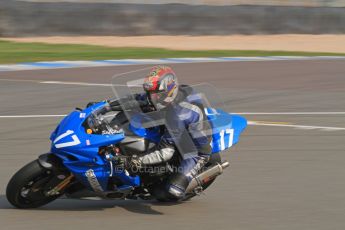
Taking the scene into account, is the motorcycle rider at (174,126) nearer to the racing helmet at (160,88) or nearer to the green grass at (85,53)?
the racing helmet at (160,88)

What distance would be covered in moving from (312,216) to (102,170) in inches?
72.9

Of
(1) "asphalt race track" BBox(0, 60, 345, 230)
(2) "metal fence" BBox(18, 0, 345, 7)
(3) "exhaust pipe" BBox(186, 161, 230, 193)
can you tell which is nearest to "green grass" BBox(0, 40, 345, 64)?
(1) "asphalt race track" BBox(0, 60, 345, 230)

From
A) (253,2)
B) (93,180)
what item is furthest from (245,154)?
(253,2)

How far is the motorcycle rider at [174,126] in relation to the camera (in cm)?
653

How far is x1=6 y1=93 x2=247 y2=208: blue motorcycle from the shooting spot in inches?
252

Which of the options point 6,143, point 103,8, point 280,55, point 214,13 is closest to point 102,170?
point 6,143

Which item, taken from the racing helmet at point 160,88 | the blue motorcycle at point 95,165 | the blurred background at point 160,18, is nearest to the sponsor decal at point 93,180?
the blue motorcycle at point 95,165

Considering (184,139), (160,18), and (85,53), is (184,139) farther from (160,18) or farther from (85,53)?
(160,18)

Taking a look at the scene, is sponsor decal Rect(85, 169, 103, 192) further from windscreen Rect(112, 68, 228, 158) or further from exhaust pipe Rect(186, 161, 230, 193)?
exhaust pipe Rect(186, 161, 230, 193)

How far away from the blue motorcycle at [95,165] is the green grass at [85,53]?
14.4 metres

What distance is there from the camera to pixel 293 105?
14000 millimetres

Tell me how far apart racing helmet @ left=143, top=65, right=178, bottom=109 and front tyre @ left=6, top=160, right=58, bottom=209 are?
42.2 inches

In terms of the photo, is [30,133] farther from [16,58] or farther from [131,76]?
[16,58]

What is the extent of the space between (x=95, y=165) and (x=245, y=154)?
3.55 meters
